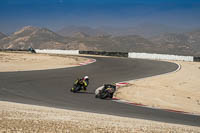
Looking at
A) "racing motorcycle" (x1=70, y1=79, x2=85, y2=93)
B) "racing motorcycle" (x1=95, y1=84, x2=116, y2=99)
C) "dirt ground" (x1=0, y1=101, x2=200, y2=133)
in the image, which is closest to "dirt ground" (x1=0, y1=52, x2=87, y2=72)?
"racing motorcycle" (x1=70, y1=79, x2=85, y2=93)

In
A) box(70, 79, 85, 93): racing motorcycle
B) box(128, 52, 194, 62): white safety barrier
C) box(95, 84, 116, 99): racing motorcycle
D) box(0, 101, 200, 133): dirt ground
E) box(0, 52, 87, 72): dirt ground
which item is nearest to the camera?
box(0, 101, 200, 133): dirt ground

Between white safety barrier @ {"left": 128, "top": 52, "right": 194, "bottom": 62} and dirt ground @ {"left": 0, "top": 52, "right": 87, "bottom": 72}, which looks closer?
dirt ground @ {"left": 0, "top": 52, "right": 87, "bottom": 72}

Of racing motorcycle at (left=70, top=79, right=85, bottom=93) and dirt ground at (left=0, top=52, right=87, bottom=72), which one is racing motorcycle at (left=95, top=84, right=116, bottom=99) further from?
dirt ground at (left=0, top=52, right=87, bottom=72)

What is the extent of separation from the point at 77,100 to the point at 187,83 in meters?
10.9

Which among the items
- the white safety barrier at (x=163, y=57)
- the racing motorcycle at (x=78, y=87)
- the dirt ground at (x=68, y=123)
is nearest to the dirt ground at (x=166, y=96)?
the racing motorcycle at (x=78, y=87)

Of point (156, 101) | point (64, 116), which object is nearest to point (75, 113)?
point (64, 116)

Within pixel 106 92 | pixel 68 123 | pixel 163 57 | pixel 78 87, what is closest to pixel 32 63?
pixel 78 87

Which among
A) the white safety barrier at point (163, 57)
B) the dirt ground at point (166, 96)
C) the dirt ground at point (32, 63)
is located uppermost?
the white safety barrier at point (163, 57)

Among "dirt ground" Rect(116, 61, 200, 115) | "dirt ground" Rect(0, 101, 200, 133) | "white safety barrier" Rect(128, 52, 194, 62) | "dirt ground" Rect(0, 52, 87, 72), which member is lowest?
"dirt ground" Rect(0, 101, 200, 133)

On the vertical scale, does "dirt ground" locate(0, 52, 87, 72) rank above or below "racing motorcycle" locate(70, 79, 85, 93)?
above

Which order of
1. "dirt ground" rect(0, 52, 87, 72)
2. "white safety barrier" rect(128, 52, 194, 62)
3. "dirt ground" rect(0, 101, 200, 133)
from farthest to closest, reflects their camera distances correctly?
"white safety barrier" rect(128, 52, 194, 62) < "dirt ground" rect(0, 52, 87, 72) < "dirt ground" rect(0, 101, 200, 133)

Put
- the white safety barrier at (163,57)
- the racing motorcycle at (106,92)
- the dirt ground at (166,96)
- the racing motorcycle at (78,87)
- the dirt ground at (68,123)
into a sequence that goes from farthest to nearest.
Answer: the white safety barrier at (163,57), the racing motorcycle at (78,87), the racing motorcycle at (106,92), the dirt ground at (166,96), the dirt ground at (68,123)

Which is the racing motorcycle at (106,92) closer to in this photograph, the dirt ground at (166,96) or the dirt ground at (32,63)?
the dirt ground at (166,96)

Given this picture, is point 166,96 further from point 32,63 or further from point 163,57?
point 163,57
